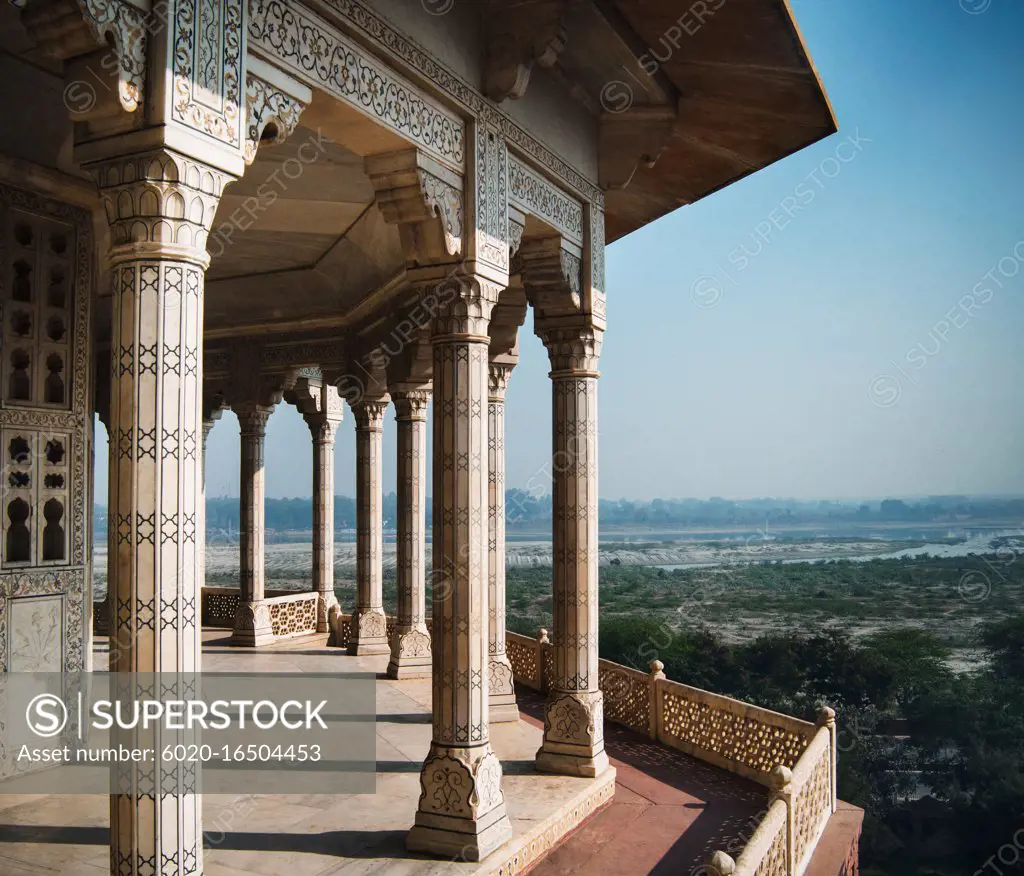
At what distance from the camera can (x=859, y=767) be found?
2652cm

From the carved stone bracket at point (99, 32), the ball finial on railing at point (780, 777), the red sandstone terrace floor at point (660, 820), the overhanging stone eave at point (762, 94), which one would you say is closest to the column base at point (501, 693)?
the red sandstone terrace floor at point (660, 820)

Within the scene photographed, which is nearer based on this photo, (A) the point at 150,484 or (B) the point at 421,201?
(A) the point at 150,484

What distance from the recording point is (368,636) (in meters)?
13.2

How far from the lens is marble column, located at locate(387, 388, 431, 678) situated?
11766 millimetres

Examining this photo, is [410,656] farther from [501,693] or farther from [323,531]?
[323,531]

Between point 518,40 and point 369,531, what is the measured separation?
8.68m

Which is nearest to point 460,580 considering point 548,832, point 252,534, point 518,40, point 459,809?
point 459,809

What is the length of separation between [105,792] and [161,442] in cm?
427

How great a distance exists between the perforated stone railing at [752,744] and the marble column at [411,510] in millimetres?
1766

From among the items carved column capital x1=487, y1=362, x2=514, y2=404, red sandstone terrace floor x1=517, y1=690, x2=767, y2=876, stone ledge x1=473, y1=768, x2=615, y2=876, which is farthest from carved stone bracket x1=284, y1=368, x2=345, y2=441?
stone ledge x1=473, y1=768, x2=615, y2=876

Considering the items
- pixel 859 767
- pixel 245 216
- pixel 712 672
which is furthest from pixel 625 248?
pixel 245 216

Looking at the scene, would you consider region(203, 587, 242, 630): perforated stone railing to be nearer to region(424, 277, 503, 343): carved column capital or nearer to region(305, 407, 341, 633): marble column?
region(305, 407, 341, 633): marble column

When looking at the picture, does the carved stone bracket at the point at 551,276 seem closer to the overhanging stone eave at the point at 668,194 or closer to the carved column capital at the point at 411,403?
the overhanging stone eave at the point at 668,194

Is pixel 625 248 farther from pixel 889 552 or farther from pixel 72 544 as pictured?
pixel 72 544
